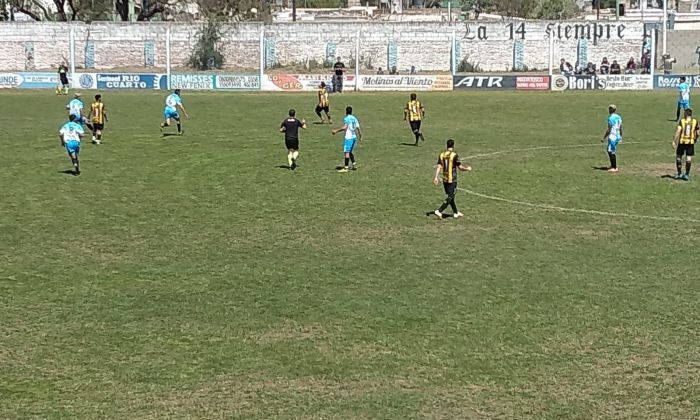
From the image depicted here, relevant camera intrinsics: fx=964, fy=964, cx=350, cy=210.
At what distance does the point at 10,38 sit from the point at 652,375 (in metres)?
73.8

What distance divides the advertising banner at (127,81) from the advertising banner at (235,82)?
11.6 ft

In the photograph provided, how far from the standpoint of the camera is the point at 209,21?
78.0 metres

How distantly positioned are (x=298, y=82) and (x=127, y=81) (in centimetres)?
1142

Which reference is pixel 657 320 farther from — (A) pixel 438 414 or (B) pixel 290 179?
(B) pixel 290 179

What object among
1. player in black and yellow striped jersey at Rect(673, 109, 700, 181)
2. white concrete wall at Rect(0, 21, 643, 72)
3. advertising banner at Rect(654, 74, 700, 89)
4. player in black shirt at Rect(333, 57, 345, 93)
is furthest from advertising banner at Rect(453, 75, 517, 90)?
player in black and yellow striped jersey at Rect(673, 109, 700, 181)

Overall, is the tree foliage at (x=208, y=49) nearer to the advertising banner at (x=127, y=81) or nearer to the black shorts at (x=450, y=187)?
the advertising banner at (x=127, y=81)

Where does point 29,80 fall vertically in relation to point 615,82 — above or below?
below

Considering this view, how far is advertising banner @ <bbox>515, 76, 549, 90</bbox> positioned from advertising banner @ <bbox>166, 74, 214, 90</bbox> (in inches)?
781

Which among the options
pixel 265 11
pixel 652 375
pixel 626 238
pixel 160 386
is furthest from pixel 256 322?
pixel 265 11

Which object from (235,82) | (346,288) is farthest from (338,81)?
(346,288)

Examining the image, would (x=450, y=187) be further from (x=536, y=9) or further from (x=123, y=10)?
(x=536, y=9)

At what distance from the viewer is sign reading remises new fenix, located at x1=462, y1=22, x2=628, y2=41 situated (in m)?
77.6

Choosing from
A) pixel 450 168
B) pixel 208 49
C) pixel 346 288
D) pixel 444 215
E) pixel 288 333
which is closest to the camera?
pixel 288 333

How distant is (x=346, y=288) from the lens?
16172mm
